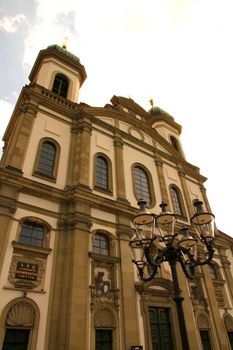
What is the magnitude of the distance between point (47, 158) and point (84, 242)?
503 centimetres

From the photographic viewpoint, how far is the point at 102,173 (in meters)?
15.8

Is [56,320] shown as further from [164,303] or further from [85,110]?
[85,110]

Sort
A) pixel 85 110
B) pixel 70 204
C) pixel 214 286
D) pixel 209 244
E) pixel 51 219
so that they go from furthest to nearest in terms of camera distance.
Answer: pixel 85 110 → pixel 214 286 → pixel 70 204 → pixel 51 219 → pixel 209 244

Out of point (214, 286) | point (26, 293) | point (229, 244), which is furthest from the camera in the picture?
point (229, 244)

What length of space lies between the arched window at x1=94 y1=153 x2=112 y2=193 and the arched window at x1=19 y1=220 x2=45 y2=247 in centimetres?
→ 396

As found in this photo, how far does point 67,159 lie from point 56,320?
790cm

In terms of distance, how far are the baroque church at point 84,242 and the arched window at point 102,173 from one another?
0.24ft

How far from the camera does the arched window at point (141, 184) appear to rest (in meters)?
16.8

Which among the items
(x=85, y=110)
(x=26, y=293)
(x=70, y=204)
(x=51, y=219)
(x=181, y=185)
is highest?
(x=85, y=110)

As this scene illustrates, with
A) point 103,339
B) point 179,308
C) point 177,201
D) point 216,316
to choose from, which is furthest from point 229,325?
point 179,308

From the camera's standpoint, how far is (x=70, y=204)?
1269 centimetres

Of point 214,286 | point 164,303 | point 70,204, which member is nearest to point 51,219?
point 70,204

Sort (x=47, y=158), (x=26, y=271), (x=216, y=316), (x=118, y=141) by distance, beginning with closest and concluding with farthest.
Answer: (x=26, y=271), (x=47, y=158), (x=216, y=316), (x=118, y=141)

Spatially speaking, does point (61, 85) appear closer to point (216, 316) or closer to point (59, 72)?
point (59, 72)
